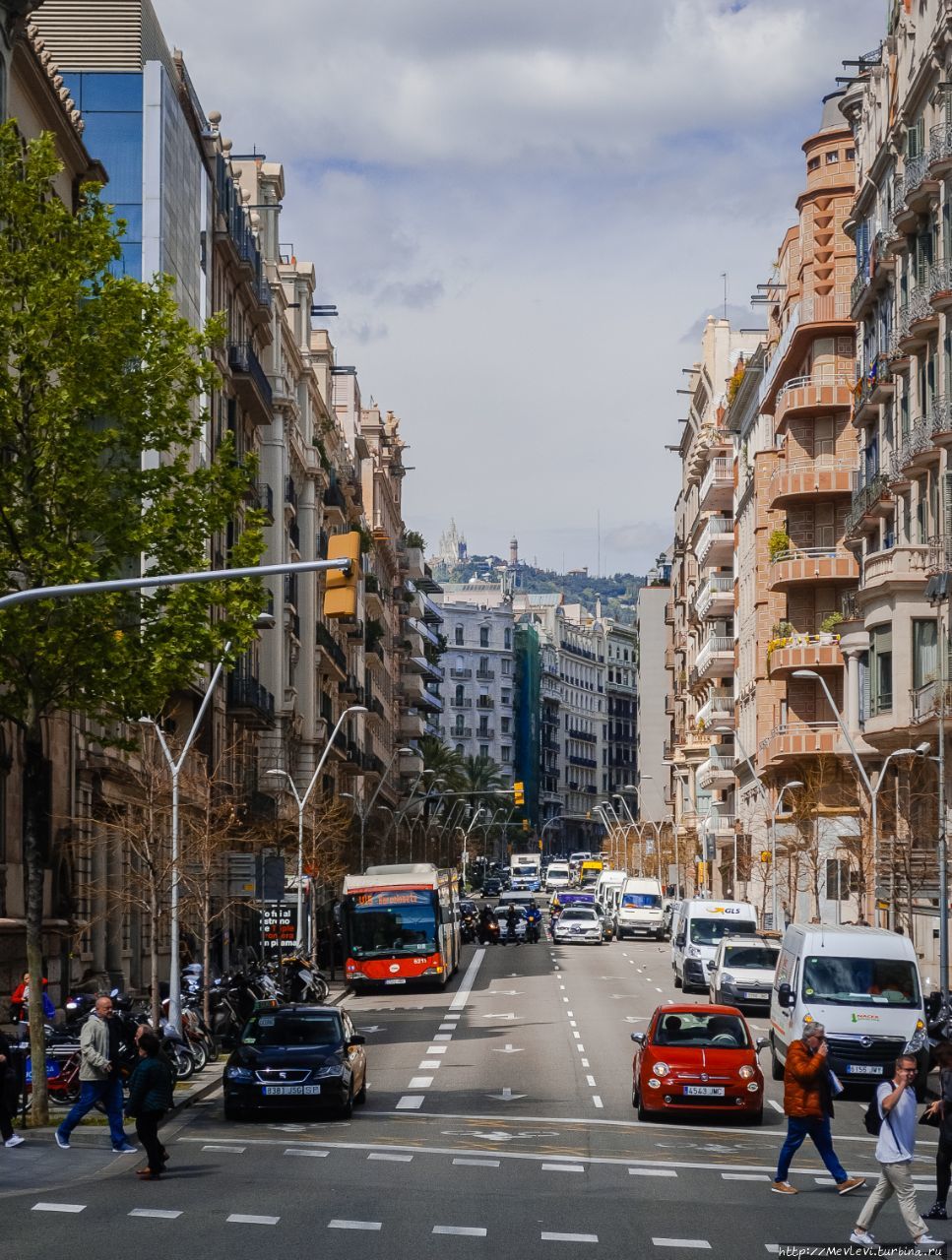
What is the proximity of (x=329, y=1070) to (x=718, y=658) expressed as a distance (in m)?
75.1

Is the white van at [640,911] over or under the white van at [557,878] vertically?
over

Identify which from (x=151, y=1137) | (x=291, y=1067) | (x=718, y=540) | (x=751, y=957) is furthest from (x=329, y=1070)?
(x=718, y=540)

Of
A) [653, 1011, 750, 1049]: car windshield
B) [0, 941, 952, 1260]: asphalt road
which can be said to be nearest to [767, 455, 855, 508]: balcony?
[0, 941, 952, 1260]: asphalt road

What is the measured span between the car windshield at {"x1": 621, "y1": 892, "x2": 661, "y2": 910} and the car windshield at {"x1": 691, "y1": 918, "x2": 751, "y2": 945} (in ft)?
102

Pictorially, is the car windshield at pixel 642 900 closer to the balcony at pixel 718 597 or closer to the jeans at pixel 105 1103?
the balcony at pixel 718 597

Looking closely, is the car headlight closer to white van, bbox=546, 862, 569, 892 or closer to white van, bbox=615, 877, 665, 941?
white van, bbox=615, 877, 665, 941

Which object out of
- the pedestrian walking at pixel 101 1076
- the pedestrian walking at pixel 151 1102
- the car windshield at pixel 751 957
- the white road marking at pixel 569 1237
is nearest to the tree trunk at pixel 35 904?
the pedestrian walking at pixel 101 1076

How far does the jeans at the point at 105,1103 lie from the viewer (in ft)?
74.6

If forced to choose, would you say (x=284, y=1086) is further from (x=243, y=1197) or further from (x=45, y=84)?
(x=45, y=84)

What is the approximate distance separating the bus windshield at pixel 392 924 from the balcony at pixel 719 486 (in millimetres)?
53110

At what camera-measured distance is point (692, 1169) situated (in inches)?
856

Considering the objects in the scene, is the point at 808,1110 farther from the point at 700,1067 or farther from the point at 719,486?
the point at 719,486

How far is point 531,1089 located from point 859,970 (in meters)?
5.20

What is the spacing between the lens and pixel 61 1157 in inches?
→ 876
